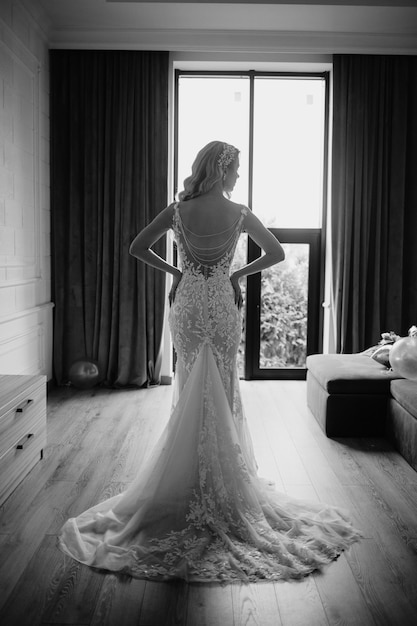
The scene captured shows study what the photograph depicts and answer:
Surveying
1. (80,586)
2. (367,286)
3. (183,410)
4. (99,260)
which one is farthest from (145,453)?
(367,286)

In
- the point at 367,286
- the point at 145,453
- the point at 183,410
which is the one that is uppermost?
the point at 367,286

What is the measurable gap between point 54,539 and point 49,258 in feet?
11.8

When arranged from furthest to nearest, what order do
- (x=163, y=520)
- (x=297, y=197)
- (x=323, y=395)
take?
(x=297, y=197) → (x=323, y=395) → (x=163, y=520)

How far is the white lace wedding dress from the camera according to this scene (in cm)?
238

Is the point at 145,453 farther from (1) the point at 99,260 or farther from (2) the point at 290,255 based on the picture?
(2) the point at 290,255

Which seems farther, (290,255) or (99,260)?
(290,255)

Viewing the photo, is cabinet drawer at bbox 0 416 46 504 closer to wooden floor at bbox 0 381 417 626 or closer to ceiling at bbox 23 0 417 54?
wooden floor at bbox 0 381 417 626

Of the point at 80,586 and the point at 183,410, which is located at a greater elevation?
the point at 183,410

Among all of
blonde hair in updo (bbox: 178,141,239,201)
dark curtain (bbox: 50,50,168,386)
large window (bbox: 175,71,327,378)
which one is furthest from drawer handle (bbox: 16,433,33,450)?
large window (bbox: 175,71,327,378)

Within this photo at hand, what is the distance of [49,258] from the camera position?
5762 millimetres

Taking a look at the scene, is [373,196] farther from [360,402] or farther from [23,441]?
[23,441]

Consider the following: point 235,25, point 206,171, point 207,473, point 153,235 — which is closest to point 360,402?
point 207,473

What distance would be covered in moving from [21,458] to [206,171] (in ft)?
5.94

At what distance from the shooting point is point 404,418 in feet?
12.6
